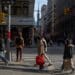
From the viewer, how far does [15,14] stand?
61.9 m

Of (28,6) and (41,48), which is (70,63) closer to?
(41,48)

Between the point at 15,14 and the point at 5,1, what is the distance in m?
39.5

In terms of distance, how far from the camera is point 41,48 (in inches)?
740

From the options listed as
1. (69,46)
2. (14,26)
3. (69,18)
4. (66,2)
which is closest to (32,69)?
(69,46)

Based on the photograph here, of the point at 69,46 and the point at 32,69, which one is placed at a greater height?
the point at 69,46

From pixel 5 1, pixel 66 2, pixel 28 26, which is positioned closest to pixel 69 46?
pixel 5 1

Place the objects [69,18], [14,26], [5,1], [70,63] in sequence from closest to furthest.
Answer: [70,63] < [5,1] < [14,26] < [69,18]

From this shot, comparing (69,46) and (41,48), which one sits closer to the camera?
(69,46)

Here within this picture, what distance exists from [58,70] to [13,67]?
2.57m

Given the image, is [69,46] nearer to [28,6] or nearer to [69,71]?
[69,71]

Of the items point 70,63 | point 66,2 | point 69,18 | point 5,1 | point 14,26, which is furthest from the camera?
point 66,2

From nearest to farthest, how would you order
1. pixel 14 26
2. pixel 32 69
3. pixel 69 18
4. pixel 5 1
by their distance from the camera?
pixel 32 69
pixel 5 1
pixel 14 26
pixel 69 18

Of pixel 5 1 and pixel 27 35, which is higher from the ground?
pixel 5 1

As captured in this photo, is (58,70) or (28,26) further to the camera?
(28,26)
